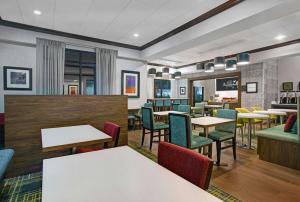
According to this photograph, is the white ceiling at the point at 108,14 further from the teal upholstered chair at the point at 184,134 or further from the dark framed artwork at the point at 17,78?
the teal upholstered chair at the point at 184,134

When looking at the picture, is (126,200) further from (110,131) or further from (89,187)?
(110,131)

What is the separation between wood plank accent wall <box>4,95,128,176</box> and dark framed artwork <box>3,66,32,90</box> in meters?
2.08

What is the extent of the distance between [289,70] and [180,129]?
23.1 feet

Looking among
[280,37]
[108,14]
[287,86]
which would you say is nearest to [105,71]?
[108,14]

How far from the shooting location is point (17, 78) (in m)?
4.18

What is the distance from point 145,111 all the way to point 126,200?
323cm

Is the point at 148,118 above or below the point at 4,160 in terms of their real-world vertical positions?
above

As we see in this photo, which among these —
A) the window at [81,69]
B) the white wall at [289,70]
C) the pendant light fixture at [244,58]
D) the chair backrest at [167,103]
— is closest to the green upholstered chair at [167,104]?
the chair backrest at [167,103]

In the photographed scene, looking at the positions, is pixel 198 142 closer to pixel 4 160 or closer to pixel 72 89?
pixel 4 160

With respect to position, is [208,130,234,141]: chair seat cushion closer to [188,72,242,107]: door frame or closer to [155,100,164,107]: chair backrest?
[155,100,164,107]: chair backrest

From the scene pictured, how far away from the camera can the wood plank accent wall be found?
2.55m

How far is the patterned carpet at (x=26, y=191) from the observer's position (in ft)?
6.72

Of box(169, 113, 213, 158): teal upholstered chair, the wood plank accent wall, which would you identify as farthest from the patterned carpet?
box(169, 113, 213, 158): teal upholstered chair

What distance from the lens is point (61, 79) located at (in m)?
4.53
